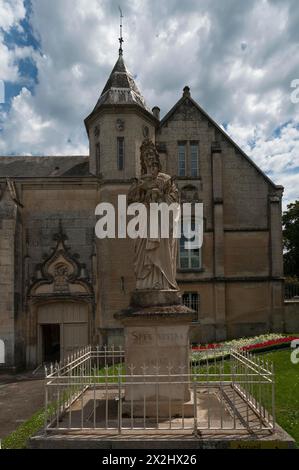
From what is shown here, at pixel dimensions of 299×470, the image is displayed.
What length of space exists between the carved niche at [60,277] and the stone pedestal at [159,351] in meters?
13.5

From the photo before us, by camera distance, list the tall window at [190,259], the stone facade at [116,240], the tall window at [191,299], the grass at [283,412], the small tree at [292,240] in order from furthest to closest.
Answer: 1. the small tree at [292,240]
2. the tall window at [190,259]
3. the tall window at [191,299]
4. the stone facade at [116,240]
5. the grass at [283,412]

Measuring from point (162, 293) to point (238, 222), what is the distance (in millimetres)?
17708

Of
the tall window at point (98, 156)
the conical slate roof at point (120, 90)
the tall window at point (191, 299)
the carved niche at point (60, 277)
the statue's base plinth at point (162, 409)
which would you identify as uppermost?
the conical slate roof at point (120, 90)

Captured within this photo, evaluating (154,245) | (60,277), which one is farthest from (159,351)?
(60,277)

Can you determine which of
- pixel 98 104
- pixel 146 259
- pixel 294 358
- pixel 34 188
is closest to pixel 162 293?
pixel 146 259

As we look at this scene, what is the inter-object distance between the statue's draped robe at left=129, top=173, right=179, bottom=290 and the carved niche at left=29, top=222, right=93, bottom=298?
42.9ft

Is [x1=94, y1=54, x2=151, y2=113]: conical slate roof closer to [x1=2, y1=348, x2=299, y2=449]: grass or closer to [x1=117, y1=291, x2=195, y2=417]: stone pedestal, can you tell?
[x1=2, y1=348, x2=299, y2=449]: grass

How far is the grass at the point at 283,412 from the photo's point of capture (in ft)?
26.0

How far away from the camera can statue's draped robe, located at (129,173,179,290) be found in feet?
26.7

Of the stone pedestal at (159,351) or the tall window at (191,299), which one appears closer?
the stone pedestal at (159,351)

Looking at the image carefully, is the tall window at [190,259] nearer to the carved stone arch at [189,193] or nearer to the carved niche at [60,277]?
the carved stone arch at [189,193]

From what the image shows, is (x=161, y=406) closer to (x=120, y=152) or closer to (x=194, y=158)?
(x=120, y=152)

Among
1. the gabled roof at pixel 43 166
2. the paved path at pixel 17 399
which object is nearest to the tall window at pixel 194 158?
the gabled roof at pixel 43 166

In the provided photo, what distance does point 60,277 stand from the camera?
69.3ft
